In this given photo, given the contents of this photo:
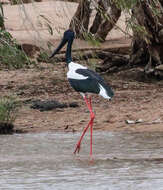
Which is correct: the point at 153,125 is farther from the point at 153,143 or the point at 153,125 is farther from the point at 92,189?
the point at 92,189

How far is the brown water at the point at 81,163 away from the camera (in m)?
6.53

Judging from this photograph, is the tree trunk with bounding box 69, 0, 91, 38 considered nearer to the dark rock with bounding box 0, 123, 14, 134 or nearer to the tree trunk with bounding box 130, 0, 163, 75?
the tree trunk with bounding box 130, 0, 163, 75


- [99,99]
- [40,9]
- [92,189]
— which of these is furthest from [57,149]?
[40,9]

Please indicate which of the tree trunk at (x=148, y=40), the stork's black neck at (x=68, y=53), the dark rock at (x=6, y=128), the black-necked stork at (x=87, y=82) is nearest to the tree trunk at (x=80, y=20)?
the stork's black neck at (x=68, y=53)

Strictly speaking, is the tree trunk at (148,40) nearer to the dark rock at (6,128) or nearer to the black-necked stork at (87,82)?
the black-necked stork at (87,82)

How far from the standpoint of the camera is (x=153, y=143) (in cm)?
852

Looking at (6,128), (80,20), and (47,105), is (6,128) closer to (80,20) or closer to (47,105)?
(47,105)

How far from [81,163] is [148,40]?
4.32m

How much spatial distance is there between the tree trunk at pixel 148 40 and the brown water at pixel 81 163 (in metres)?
3.08

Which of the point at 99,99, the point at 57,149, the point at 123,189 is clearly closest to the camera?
the point at 123,189

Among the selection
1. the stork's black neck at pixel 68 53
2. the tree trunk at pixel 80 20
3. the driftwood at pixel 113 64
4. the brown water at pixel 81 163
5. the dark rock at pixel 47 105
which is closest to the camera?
the brown water at pixel 81 163

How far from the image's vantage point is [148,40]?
11.5 meters

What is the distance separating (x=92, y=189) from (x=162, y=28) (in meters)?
6.25

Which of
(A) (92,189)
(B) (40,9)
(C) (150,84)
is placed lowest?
(B) (40,9)
